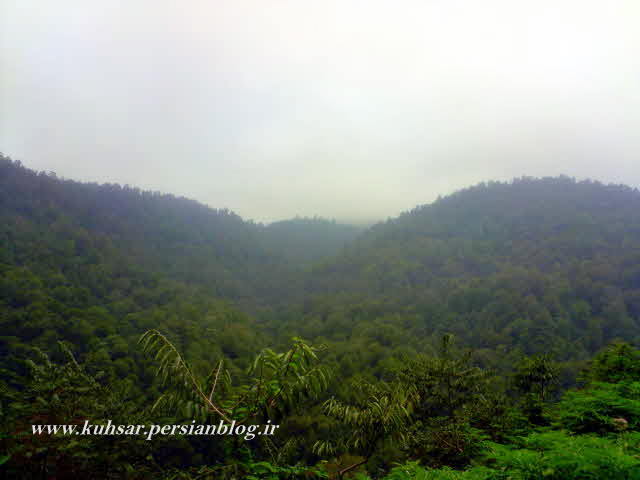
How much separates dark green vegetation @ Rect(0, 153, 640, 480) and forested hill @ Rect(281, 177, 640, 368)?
0.77 meters

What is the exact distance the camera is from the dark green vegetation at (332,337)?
13.0ft

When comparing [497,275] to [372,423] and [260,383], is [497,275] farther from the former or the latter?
[260,383]

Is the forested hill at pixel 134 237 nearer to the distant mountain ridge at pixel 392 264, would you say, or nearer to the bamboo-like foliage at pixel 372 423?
the distant mountain ridge at pixel 392 264

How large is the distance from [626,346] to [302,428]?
40.1 meters

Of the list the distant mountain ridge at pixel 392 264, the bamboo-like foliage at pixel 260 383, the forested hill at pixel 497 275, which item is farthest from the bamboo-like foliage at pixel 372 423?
the distant mountain ridge at pixel 392 264

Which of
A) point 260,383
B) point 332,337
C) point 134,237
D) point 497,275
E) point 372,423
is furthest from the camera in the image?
point 134,237

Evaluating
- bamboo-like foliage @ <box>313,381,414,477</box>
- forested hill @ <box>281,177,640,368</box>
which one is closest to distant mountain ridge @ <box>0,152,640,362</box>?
forested hill @ <box>281,177,640,368</box>

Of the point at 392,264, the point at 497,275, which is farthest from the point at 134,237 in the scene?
the point at 497,275

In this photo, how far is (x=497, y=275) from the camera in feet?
303

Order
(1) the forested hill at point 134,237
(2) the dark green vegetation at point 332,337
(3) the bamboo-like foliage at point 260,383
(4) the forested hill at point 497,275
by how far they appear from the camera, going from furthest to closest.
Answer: (1) the forested hill at point 134,237 → (4) the forested hill at point 497,275 → (2) the dark green vegetation at point 332,337 → (3) the bamboo-like foliage at point 260,383

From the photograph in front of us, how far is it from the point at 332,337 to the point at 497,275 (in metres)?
50.9

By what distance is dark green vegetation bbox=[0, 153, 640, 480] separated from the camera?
3.97 meters

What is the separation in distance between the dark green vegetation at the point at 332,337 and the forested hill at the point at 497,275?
768 mm

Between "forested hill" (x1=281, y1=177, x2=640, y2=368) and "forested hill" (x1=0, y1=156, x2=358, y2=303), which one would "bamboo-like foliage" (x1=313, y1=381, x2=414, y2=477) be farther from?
"forested hill" (x1=0, y1=156, x2=358, y2=303)
